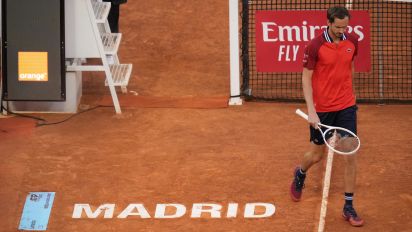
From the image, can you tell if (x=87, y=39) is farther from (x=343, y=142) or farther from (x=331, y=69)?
(x=343, y=142)

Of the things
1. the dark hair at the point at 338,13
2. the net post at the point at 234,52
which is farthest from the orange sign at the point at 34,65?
the dark hair at the point at 338,13

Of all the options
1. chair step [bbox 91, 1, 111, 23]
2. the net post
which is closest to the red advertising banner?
the net post

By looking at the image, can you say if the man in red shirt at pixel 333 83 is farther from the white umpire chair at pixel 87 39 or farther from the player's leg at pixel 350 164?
the white umpire chair at pixel 87 39

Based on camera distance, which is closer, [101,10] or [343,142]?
[343,142]

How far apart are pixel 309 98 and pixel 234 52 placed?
151 inches

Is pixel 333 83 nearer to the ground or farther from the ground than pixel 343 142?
farther from the ground

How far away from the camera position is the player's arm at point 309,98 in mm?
8414

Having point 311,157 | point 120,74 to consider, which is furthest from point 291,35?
point 311,157

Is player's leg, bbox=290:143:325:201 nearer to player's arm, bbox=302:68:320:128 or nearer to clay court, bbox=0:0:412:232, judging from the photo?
clay court, bbox=0:0:412:232

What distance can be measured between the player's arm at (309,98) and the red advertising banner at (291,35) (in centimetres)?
383

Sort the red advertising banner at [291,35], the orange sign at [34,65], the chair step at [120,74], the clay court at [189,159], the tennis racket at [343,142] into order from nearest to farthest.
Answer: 1. the tennis racket at [343,142]
2. the clay court at [189,159]
3. the orange sign at [34,65]
4. the chair step at [120,74]
5. the red advertising banner at [291,35]

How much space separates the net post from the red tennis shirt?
3.54 metres

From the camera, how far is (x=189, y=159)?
10477 mm

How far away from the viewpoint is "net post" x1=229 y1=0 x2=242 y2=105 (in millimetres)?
12195
